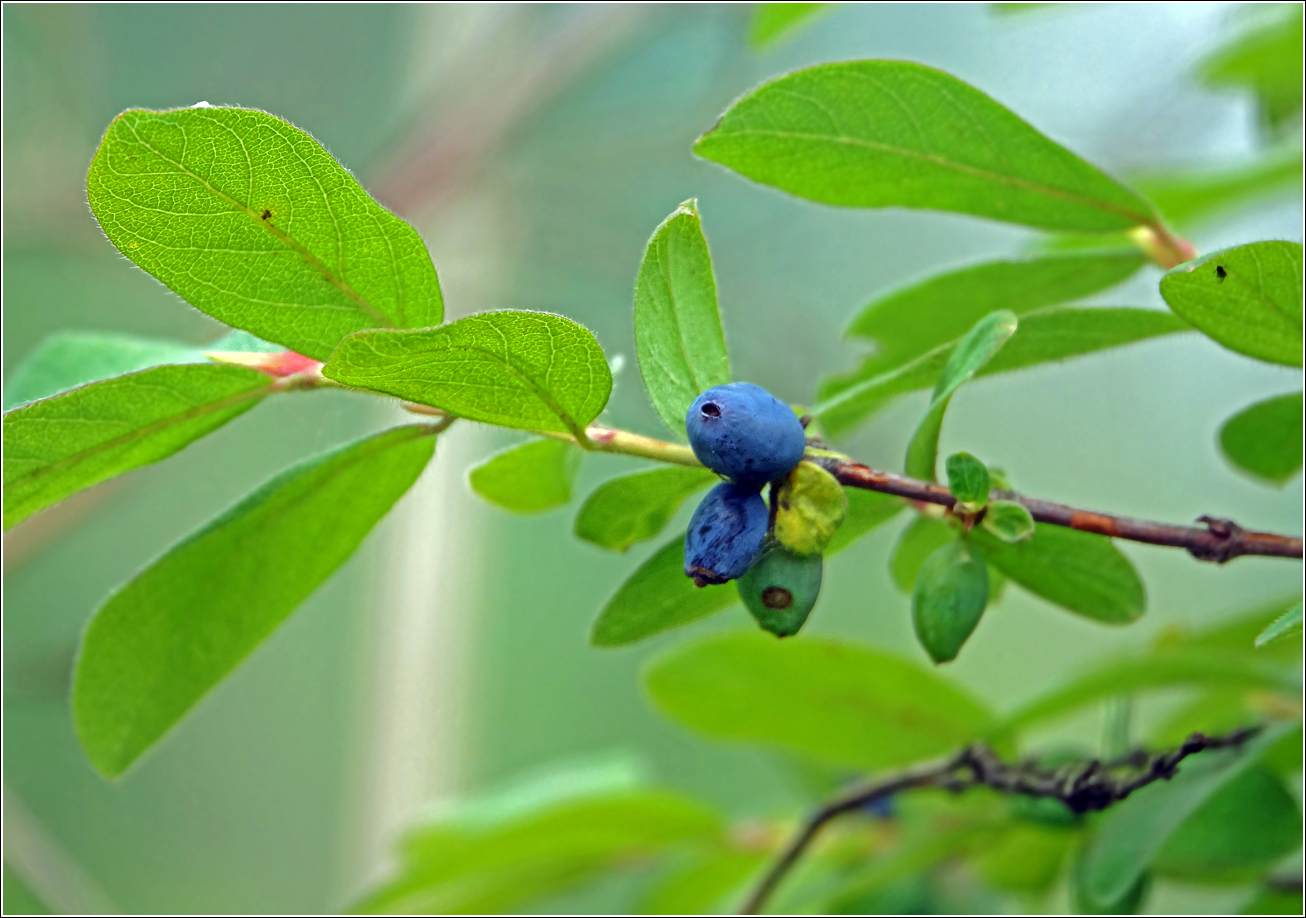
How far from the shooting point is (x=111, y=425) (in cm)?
34

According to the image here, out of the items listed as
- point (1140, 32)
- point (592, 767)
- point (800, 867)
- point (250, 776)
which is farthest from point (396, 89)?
point (800, 867)

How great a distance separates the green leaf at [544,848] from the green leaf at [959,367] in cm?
42

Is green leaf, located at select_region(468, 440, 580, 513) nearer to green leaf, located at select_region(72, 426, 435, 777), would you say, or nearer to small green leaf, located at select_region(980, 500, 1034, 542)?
green leaf, located at select_region(72, 426, 435, 777)

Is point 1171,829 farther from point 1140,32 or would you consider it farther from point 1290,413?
point 1140,32

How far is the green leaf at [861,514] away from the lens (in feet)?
1.16

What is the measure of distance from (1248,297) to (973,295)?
0.14m

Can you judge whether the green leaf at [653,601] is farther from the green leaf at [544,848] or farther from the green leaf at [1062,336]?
the green leaf at [544,848]

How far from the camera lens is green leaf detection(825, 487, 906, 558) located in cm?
35

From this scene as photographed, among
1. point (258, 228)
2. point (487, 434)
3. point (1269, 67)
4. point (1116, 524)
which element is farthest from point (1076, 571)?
point (487, 434)

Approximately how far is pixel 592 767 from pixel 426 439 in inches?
23.1

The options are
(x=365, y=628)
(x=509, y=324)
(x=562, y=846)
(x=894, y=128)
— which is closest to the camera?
(x=509, y=324)

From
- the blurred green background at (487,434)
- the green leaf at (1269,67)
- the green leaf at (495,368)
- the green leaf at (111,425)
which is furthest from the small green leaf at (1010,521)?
the blurred green background at (487,434)

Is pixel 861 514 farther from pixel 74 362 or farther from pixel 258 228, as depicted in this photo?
pixel 74 362

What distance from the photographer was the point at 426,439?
1.22 ft
